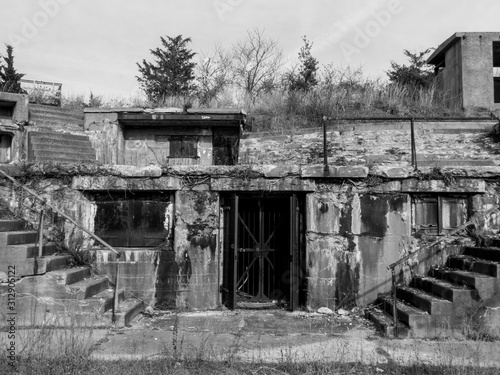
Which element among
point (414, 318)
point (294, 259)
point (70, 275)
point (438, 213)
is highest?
point (438, 213)

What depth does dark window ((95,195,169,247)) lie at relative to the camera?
809 centimetres

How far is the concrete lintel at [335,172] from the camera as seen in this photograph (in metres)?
7.82

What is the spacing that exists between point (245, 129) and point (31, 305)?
9.28m

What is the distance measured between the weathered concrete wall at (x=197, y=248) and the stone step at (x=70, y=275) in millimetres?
1666

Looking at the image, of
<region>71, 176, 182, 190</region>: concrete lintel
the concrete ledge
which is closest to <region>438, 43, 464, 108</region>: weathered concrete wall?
<region>71, 176, 182, 190</region>: concrete lintel

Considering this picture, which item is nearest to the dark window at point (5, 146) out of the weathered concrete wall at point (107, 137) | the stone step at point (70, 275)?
the weathered concrete wall at point (107, 137)

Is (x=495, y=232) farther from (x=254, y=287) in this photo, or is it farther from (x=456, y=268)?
(x=254, y=287)

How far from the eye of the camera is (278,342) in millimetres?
5902

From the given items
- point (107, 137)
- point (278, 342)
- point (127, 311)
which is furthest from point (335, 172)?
point (107, 137)

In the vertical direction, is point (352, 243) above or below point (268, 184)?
below

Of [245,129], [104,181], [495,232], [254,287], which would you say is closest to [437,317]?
[495,232]

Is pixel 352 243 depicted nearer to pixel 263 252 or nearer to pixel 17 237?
pixel 263 252

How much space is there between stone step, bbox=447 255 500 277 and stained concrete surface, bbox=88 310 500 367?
1.10 m

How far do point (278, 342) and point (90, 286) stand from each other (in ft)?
10.7
